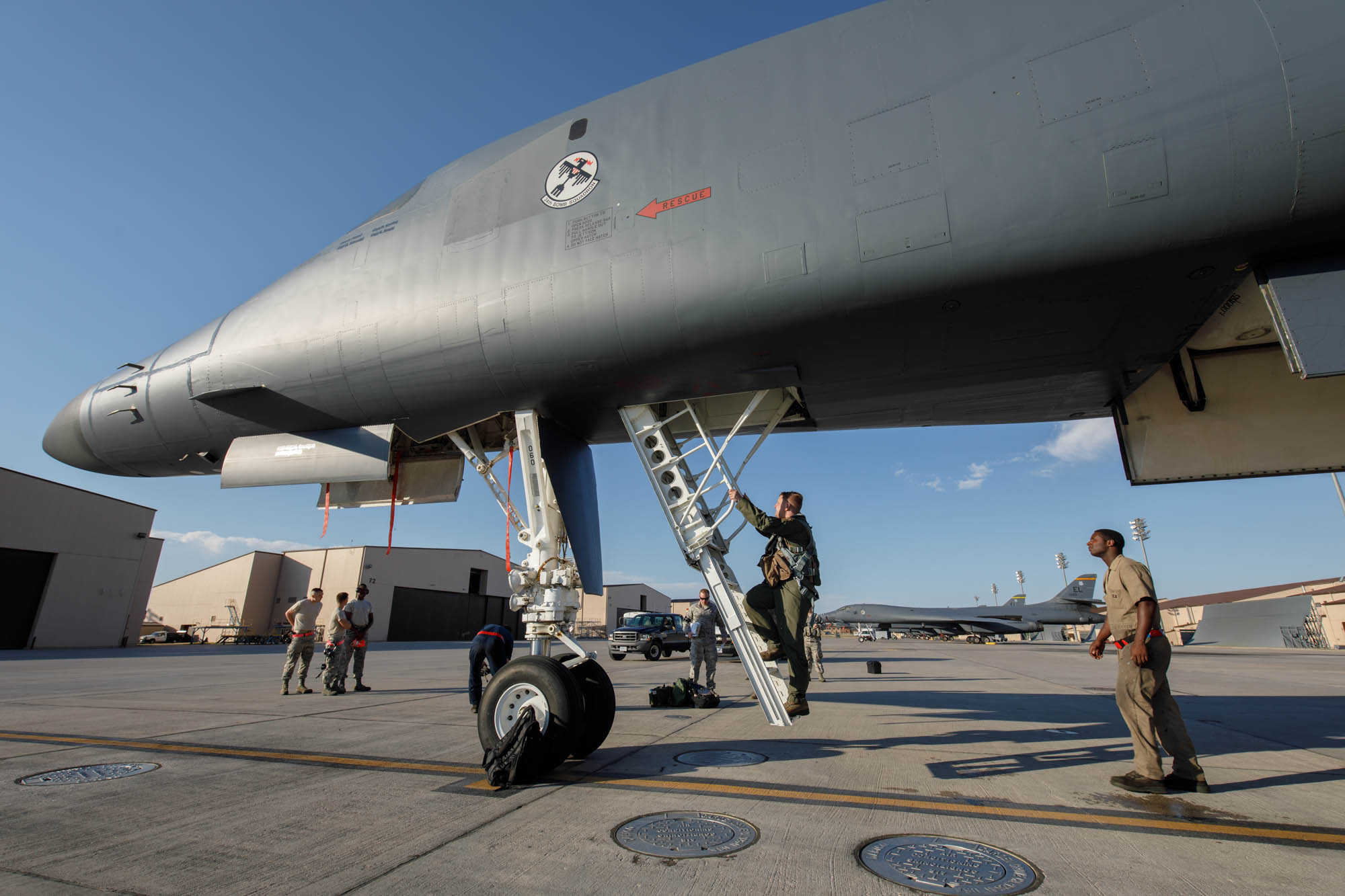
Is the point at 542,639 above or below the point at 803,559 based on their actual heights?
below

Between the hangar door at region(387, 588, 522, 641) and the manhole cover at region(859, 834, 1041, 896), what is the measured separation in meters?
41.5

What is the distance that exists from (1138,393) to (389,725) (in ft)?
26.7

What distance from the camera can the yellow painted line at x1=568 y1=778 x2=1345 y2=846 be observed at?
3225 mm

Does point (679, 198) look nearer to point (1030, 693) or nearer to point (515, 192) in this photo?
point (515, 192)

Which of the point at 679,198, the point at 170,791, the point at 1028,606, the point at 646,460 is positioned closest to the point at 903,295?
the point at 679,198

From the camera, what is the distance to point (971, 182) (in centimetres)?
395

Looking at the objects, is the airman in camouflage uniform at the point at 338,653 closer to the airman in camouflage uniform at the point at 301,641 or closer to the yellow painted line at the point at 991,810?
the airman in camouflage uniform at the point at 301,641

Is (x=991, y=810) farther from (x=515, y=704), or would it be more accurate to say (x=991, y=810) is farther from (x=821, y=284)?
(x=821, y=284)

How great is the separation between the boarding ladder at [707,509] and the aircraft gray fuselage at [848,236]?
0.29m

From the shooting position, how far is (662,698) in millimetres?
8617

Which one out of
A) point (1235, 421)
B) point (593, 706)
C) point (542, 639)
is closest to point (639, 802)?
point (593, 706)

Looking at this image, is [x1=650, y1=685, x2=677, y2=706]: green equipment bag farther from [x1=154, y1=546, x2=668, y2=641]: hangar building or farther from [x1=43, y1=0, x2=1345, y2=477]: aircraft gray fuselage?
[x1=154, y1=546, x2=668, y2=641]: hangar building

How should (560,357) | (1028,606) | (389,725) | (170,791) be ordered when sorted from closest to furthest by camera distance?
(170,791) < (560,357) < (389,725) < (1028,606)

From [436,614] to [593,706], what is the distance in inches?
1781
